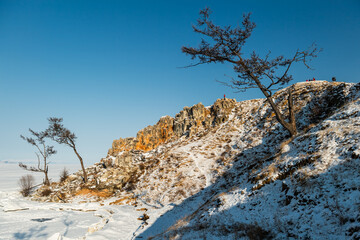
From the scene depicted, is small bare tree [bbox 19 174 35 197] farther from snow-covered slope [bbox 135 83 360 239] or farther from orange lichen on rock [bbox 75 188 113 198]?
snow-covered slope [bbox 135 83 360 239]

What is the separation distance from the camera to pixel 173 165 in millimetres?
25359

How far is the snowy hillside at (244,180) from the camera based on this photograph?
4969 mm

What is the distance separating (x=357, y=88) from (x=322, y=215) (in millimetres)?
23283

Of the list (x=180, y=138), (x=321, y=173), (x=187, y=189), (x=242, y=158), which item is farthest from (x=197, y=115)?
(x=321, y=173)

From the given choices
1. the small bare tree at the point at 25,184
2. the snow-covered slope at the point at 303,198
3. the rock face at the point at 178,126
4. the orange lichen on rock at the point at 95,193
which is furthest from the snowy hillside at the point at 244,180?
the small bare tree at the point at 25,184

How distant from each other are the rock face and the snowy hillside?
1.18 ft

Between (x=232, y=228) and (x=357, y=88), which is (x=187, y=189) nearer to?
(x=232, y=228)

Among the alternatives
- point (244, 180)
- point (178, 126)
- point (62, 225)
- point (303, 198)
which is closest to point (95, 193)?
point (62, 225)

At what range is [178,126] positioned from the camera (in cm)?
4556

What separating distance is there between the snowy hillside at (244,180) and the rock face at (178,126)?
360 mm

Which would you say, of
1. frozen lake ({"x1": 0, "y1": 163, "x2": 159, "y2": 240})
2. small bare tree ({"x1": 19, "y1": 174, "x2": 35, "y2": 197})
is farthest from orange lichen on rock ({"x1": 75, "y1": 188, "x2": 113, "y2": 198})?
small bare tree ({"x1": 19, "y1": 174, "x2": 35, "y2": 197})

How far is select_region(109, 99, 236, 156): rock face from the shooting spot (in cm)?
4101

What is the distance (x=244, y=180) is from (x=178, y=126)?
35.9 metres

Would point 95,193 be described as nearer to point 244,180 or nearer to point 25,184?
point 25,184
